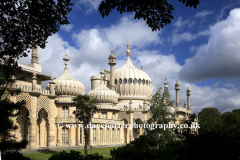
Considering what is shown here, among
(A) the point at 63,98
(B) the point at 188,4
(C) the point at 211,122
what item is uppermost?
(B) the point at 188,4

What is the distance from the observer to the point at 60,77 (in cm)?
4434

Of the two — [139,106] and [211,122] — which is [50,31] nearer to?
[139,106]

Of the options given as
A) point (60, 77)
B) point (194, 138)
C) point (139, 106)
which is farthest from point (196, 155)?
point (139, 106)

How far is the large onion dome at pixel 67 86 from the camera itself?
42.9 metres

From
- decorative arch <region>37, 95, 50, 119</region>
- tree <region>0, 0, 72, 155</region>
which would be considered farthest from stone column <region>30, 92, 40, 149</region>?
tree <region>0, 0, 72, 155</region>

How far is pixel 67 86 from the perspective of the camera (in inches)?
1699

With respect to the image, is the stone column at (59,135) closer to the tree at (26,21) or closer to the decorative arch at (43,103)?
the decorative arch at (43,103)

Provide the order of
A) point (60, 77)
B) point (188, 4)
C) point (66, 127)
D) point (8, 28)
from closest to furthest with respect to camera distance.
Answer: point (188, 4) → point (8, 28) → point (66, 127) → point (60, 77)

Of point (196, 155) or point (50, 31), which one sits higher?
point (50, 31)

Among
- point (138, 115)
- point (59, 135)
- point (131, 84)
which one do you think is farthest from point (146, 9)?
point (131, 84)

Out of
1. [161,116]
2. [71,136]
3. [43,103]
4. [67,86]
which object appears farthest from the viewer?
[67,86]

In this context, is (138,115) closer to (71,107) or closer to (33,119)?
(71,107)

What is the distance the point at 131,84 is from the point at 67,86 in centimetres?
1669

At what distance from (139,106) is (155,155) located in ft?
133
